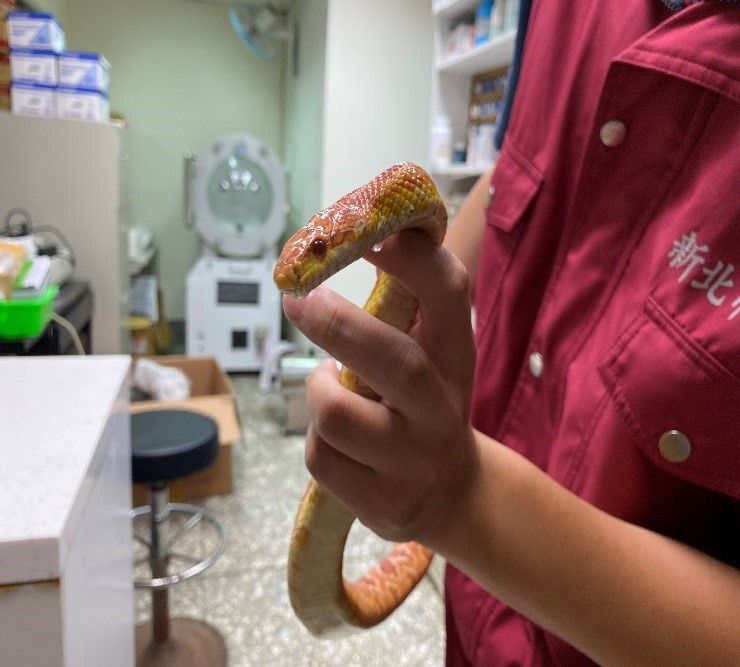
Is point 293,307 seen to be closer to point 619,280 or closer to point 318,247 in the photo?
point 318,247

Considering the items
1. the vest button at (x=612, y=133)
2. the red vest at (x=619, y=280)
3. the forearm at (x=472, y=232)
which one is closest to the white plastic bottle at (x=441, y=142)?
the forearm at (x=472, y=232)

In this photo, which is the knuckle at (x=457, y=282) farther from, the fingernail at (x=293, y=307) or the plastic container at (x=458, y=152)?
the plastic container at (x=458, y=152)

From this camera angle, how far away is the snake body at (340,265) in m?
0.30

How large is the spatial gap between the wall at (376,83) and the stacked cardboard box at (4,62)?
1036 mm

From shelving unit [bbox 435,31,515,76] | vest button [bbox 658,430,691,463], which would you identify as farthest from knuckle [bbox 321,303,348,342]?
shelving unit [bbox 435,31,515,76]

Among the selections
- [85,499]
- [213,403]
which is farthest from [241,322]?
[85,499]

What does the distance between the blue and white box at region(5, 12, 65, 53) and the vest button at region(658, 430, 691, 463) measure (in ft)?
6.78

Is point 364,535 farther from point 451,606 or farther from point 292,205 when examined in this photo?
point 292,205

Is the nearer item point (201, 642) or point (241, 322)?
point (201, 642)

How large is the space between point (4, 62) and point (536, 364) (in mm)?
2021

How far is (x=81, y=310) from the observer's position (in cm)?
166

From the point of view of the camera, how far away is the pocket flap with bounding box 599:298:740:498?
13.0 inches

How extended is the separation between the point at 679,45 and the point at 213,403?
187cm

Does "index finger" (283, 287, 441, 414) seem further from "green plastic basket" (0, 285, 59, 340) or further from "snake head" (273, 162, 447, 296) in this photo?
"green plastic basket" (0, 285, 59, 340)
